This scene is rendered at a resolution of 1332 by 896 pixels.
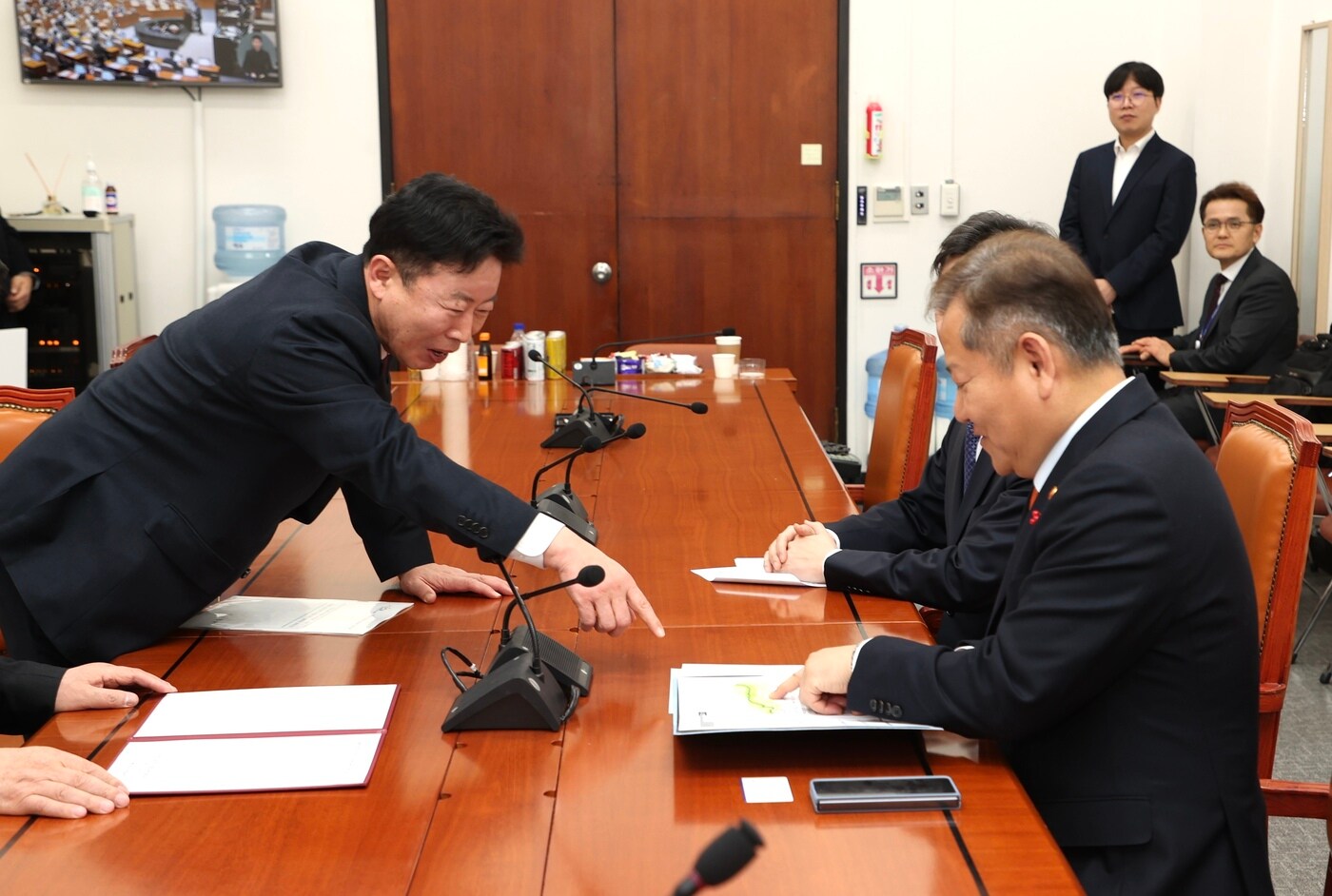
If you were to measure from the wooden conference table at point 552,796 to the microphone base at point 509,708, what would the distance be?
0.01 metres

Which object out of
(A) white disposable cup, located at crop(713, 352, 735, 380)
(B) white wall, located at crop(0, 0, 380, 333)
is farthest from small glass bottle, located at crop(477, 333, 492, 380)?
(B) white wall, located at crop(0, 0, 380, 333)

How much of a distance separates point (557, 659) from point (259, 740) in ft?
1.26

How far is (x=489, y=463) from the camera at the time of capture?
326 cm

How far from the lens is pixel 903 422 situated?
3.54 m

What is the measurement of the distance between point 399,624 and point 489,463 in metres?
1.21

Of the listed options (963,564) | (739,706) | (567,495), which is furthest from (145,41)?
(739,706)

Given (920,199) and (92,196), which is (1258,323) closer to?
(920,199)

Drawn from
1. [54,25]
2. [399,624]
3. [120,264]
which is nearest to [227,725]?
[399,624]

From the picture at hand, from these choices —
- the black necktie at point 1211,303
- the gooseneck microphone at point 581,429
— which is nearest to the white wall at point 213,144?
the gooseneck microphone at point 581,429

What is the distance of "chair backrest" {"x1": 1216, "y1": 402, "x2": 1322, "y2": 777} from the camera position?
6.43 ft

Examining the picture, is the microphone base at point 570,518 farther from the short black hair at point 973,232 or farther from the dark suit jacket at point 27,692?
the dark suit jacket at point 27,692

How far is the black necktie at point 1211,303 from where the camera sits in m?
5.43

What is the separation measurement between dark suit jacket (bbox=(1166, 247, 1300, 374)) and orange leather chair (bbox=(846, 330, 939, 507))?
6.45 ft

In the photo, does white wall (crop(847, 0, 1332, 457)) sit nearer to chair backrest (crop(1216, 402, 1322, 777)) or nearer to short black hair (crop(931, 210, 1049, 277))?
short black hair (crop(931, 210, 1049, 277))
